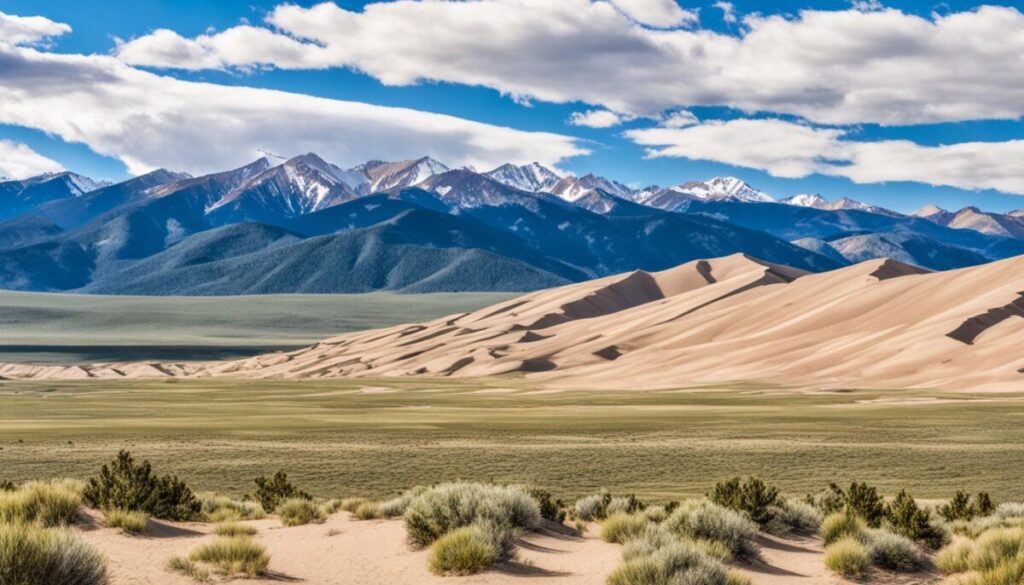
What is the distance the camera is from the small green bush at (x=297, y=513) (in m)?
A: 19.8

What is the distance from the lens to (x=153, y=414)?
6203cm

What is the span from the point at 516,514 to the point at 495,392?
7873 cm

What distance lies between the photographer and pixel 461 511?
55.6ft

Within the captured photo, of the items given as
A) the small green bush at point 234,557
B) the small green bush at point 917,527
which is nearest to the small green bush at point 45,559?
the small green bush at point 234,557

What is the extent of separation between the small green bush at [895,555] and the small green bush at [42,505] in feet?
41.2

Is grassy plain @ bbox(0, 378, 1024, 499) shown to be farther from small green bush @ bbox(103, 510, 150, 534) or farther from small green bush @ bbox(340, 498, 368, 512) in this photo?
small green bush @ bbox(103, 510, 150, 534)

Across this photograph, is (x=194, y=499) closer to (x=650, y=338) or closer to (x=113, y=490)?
(x=113, y=490)

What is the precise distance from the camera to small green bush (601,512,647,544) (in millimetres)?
17875

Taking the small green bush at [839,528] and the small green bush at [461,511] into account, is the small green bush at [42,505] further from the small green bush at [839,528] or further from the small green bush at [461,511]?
the small green bush at [839,528]

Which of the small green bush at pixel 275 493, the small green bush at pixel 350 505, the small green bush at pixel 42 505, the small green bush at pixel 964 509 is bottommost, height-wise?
the small green bush at pixel 964 509

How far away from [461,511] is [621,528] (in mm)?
3005

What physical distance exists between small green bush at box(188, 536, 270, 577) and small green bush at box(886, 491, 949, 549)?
1109 cm

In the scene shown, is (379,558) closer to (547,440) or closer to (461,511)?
(461,511)

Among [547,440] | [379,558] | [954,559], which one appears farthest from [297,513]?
[547,440]
